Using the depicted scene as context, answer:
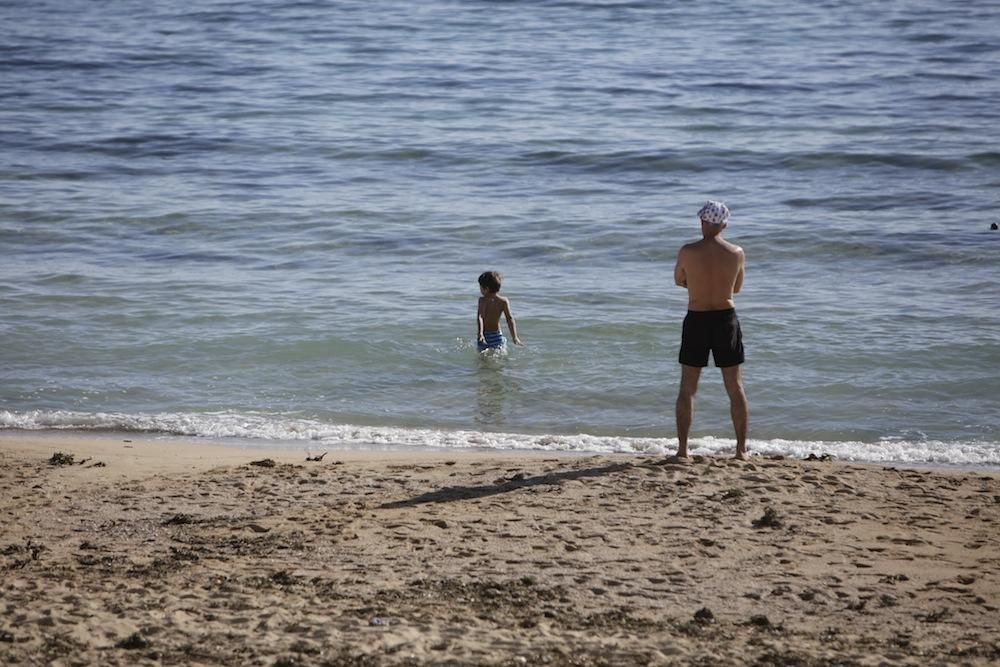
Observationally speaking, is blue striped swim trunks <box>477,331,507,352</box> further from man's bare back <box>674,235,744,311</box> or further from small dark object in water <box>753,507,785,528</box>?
small dark object in water <box>753,507,785,528</box>

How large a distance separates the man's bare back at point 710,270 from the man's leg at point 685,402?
0.38m

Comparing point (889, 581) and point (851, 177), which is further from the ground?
point (851, 177)

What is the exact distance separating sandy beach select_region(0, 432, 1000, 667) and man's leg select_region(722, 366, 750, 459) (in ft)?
Answer: 1.32

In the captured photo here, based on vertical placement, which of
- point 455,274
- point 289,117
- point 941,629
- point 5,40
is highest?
point 5,40

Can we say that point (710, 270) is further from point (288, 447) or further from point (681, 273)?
point (288, 447)

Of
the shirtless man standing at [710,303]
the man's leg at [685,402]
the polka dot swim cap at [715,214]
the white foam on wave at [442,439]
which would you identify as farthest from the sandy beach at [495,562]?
the polka dot swim cap at [715,214]

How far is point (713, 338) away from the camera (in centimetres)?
721

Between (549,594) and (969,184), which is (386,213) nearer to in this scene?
(969,184)

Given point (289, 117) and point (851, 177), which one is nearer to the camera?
point (851, 177)

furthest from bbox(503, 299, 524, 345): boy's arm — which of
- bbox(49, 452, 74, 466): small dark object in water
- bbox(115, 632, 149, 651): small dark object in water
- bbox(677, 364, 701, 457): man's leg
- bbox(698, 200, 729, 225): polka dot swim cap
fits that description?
bbox(115, 632, 149, 651): small dark object in water

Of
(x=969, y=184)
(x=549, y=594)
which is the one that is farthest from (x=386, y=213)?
(x=549, y=594)

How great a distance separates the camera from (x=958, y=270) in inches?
529

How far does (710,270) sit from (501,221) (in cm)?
885

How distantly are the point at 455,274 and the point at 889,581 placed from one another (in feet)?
28.2
